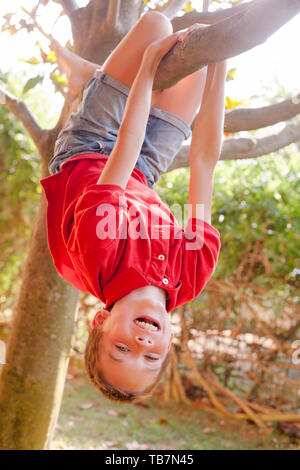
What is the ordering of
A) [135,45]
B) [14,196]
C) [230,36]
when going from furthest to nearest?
[14,196], [135,45], [230,36]

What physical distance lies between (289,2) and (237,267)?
10.2ft

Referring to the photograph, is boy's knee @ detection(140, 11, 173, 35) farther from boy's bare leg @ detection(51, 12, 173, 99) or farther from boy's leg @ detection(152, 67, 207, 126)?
boy's leg @ detection(152, 67, 207, 126)

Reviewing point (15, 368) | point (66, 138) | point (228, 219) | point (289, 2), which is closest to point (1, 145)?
point (228, 219)

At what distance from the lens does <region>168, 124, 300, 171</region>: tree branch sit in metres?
2.62

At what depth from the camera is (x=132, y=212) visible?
1612 mm

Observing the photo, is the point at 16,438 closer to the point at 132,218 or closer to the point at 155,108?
the point at 132,218

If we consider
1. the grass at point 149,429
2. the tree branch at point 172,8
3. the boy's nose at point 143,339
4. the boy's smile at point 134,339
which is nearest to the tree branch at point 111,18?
the tree branch at point 172,8

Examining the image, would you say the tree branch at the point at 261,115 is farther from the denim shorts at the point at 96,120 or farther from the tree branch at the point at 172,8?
the tree branch at the point at 172,8

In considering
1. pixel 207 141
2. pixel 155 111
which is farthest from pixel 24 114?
pixel 207 141

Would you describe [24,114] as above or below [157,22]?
below

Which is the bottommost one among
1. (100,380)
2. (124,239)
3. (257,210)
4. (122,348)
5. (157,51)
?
(257,210)

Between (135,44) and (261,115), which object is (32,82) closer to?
(135,44)

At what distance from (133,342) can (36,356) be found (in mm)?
1264

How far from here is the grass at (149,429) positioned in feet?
11.9
